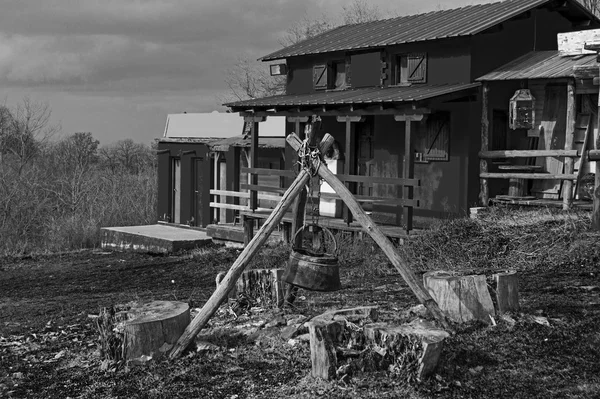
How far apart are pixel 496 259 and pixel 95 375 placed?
7322 millimetres

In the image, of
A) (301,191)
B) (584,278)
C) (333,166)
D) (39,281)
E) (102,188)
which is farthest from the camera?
(102,188)

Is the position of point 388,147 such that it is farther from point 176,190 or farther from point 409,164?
point 176,190

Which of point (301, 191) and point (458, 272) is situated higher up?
point (301, 191)

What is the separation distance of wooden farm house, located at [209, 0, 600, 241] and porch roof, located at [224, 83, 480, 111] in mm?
37

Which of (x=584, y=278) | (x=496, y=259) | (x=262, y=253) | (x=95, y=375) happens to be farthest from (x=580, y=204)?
(x=95, y=375)

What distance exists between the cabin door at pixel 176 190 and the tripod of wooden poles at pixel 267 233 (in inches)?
677

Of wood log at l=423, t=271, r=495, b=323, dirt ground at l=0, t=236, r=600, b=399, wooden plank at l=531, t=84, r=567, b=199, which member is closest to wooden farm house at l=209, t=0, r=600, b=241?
wooden plank at l=531, t=84, r=567, b=199

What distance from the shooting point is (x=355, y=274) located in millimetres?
13016

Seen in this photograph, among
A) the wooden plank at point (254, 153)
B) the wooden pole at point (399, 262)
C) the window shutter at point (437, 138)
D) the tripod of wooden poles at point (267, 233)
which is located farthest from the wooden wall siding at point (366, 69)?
the wooden pole at point (399, 262)

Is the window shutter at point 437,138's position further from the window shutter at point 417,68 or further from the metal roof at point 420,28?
the metal roof at point 420,28

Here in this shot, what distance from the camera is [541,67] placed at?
1581 cm

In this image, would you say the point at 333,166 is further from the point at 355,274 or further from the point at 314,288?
the point at 314,288

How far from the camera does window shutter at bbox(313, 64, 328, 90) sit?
19984 millimetres

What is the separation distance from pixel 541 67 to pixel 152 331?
1124cm
